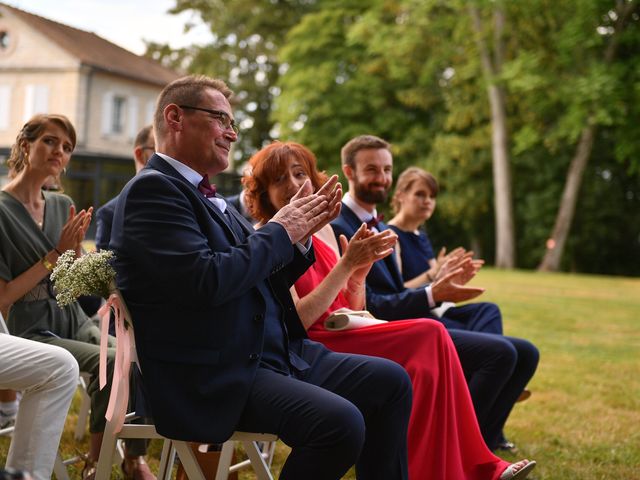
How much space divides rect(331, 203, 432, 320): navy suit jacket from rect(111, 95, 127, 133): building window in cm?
3167

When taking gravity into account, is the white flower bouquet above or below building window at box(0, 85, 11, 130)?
below

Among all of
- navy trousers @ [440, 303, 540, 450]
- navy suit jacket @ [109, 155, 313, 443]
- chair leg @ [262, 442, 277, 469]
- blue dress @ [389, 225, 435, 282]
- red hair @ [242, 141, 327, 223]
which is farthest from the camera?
blue dress @ [389, 225, 435, 282]

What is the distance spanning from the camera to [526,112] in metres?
26.0

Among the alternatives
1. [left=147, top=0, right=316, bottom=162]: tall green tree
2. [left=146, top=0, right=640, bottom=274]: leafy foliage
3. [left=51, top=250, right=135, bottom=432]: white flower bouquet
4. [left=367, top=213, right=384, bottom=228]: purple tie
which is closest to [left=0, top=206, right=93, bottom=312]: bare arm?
[left=51, top=250, right=135, bottom=432]: white flower bouquet

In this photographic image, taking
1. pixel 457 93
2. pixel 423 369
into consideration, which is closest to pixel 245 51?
pixel 457 93

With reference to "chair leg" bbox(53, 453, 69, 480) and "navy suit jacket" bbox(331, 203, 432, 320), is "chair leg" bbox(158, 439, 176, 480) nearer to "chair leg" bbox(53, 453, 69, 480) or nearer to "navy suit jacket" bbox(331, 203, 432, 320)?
"chair leg" bbox(53, 453, 69, 480)

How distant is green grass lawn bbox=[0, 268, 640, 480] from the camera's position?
4.88m

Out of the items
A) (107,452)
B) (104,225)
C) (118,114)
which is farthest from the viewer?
(118,114)

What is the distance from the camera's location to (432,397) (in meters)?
3.54

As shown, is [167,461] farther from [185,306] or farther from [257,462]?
[185,306]

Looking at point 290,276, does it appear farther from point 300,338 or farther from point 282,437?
point 282,437

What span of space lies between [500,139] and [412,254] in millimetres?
20561

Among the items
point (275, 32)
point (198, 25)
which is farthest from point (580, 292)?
point (198, 25)

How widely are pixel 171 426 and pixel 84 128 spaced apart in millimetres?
32680
